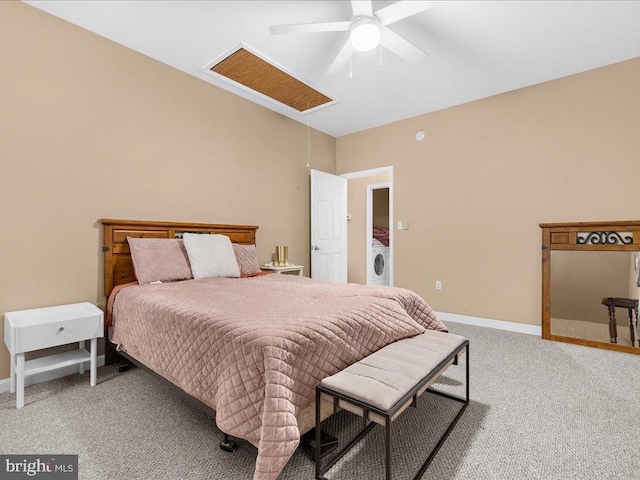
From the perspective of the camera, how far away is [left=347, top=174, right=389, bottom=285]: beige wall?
5.94 m

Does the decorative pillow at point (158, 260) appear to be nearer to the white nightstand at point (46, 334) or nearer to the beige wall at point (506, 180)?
the white nightstand at point (46, 334)

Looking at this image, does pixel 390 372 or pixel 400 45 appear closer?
pixel 390 372

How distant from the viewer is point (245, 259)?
3.35 m

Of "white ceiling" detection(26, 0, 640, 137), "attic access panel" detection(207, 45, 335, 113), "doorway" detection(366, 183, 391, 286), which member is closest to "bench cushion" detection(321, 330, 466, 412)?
"white ceiling" detection(26, 0, 640, 137)

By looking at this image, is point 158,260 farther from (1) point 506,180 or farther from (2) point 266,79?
(1) point 506,180

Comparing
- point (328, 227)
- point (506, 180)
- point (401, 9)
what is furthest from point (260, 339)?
point (328, 227)

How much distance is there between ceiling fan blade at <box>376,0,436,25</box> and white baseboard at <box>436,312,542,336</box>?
128 inches

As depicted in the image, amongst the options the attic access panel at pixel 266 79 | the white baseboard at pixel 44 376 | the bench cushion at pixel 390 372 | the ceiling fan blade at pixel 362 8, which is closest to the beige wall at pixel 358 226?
the attic access panel at pixel 266 79

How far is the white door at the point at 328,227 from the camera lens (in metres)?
4.64

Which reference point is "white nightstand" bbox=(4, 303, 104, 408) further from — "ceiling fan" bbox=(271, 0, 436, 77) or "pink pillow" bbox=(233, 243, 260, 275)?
"ceiling fan" bbox=(271, 0, 436, 77)

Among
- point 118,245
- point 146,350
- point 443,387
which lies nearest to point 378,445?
point 443,387

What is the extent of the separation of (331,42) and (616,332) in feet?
12.0

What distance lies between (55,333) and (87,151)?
4.75 feet

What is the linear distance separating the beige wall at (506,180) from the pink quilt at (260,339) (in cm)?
185
